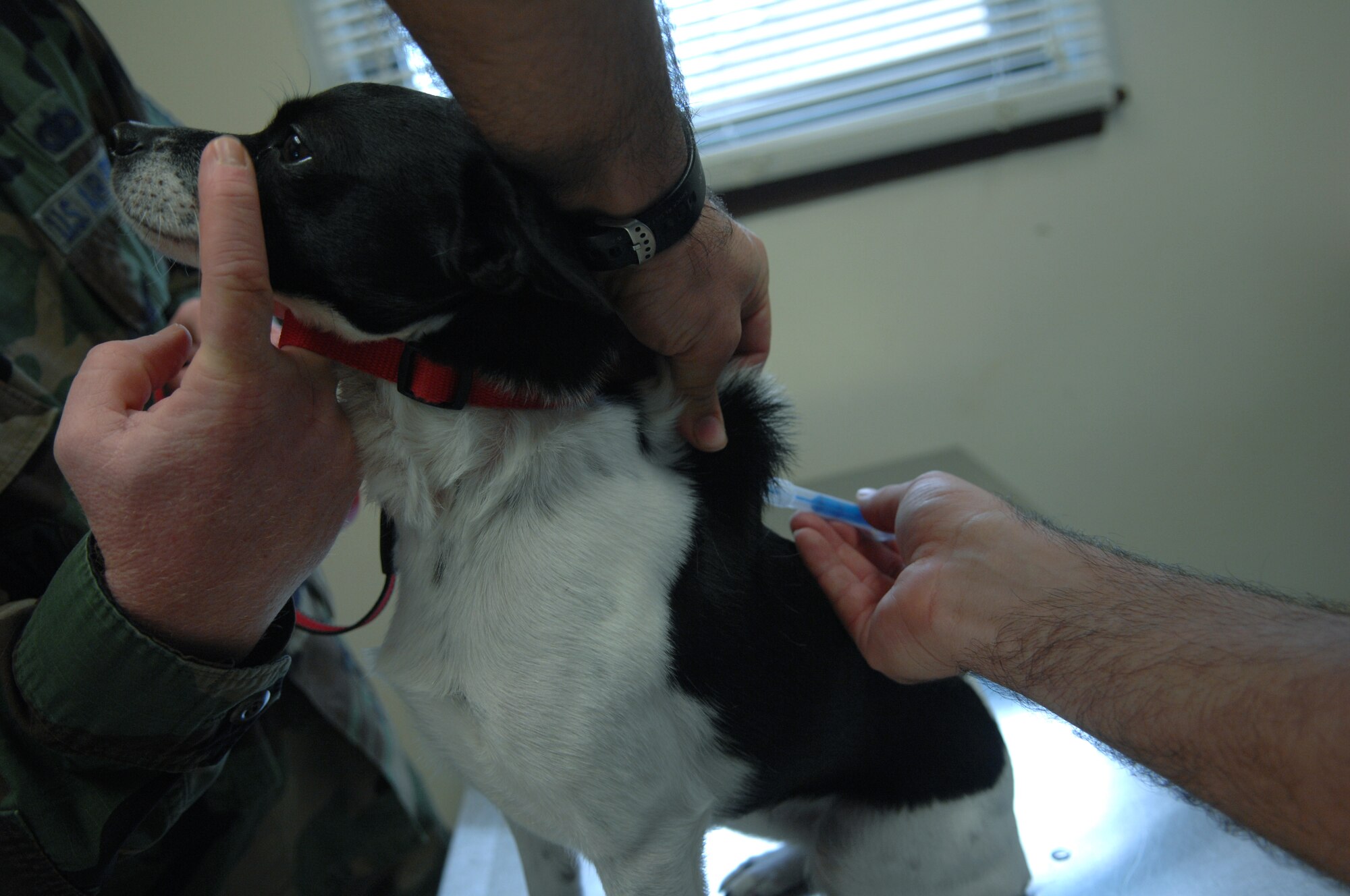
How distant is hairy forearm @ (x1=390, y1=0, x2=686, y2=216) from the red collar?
0.16 metres

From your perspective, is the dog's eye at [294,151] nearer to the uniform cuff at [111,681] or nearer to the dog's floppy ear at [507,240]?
the dog's floppy ear at [507,240]

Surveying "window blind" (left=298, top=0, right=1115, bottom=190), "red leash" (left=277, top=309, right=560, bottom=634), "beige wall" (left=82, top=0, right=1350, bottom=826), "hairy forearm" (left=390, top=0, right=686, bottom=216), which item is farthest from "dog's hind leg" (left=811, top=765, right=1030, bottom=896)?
"window blind" (left=298, top=0, right=1115, bottom=190)

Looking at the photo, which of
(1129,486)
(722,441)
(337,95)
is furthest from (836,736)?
(1129,486)

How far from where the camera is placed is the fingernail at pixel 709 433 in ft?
2.53

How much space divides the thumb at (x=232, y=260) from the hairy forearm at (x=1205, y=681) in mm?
628

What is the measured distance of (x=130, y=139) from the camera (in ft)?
2.21

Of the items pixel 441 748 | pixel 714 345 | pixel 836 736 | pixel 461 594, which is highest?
pixel 714 345

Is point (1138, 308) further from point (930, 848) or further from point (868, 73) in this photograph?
point (930, 848)

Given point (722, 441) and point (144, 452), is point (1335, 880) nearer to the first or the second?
point (722, 441)

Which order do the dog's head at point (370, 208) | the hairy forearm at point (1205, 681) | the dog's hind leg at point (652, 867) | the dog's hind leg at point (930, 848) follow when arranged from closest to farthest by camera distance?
the hairy forearm at point (1205, 681) < the dog's head at point (370, 208) < the dog's hind leg at point (652, 867) < the dog's hind leg at point (930, 848)

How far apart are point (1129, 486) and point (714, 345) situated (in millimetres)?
1496

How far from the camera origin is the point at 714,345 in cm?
76

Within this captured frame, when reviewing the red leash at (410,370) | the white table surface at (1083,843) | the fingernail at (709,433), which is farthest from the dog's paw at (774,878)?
the red leash at (410,370)

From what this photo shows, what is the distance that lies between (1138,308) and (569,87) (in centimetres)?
162
